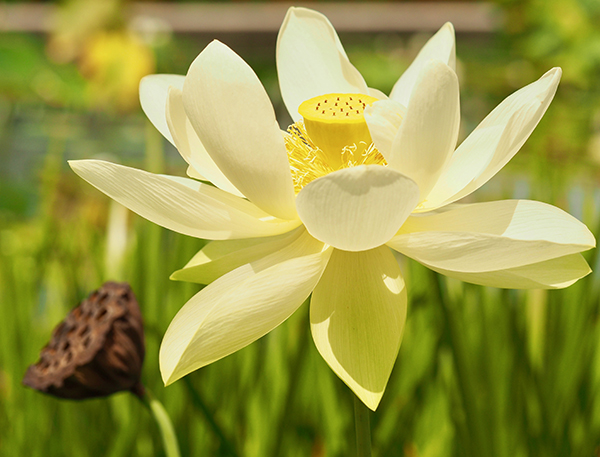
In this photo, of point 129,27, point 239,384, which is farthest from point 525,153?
point 239,384

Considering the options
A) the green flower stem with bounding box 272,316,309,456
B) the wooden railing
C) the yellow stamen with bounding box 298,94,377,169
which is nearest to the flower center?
the yellow stamen with bounding box 298,94,377,169

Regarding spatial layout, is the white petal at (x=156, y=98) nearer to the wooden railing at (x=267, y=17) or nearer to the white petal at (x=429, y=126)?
the white petal at (x=429, y=126)

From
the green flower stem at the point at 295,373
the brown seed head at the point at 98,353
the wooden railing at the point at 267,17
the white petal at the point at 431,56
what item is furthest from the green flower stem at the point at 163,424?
the wooden railing at the point at 267,17

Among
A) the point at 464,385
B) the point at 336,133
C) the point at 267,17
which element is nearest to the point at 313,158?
the point at 336,133

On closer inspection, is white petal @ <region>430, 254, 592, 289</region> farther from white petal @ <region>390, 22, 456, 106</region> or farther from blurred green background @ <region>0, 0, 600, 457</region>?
white petal @ <region>390, 22, 456, 106</region>

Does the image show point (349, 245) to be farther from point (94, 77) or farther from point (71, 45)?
Answer: point (71, 45)
